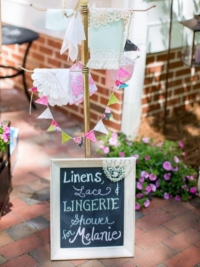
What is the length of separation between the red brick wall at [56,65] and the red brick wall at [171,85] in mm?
330

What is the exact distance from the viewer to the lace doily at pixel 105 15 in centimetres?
301

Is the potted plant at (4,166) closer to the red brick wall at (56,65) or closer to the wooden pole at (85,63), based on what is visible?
the wooden pole at (85,63)

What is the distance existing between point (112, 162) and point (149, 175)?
33.9 inches

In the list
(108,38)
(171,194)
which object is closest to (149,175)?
(171,194)

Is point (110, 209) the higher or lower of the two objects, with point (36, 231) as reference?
higher

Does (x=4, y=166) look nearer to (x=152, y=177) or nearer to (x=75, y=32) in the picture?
(x=152, y=177)

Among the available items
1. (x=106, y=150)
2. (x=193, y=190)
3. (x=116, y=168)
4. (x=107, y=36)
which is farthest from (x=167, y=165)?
(x=107, y=36)

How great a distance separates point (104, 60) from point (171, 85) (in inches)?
87.4

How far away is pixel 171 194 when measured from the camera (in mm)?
4031

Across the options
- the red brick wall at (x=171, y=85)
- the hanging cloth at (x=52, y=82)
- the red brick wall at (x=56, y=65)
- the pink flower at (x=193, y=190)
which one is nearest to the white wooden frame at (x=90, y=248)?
the hanging cloth at (x=52, y=82)

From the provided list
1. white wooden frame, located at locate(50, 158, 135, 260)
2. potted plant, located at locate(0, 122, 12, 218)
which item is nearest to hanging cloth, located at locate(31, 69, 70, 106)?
white wooden frame, located at locate(50, 158, 135, 260)

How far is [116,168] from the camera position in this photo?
10.5ft

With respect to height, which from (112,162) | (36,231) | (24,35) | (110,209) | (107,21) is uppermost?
(107,21)

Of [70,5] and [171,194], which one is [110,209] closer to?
[171,194]
